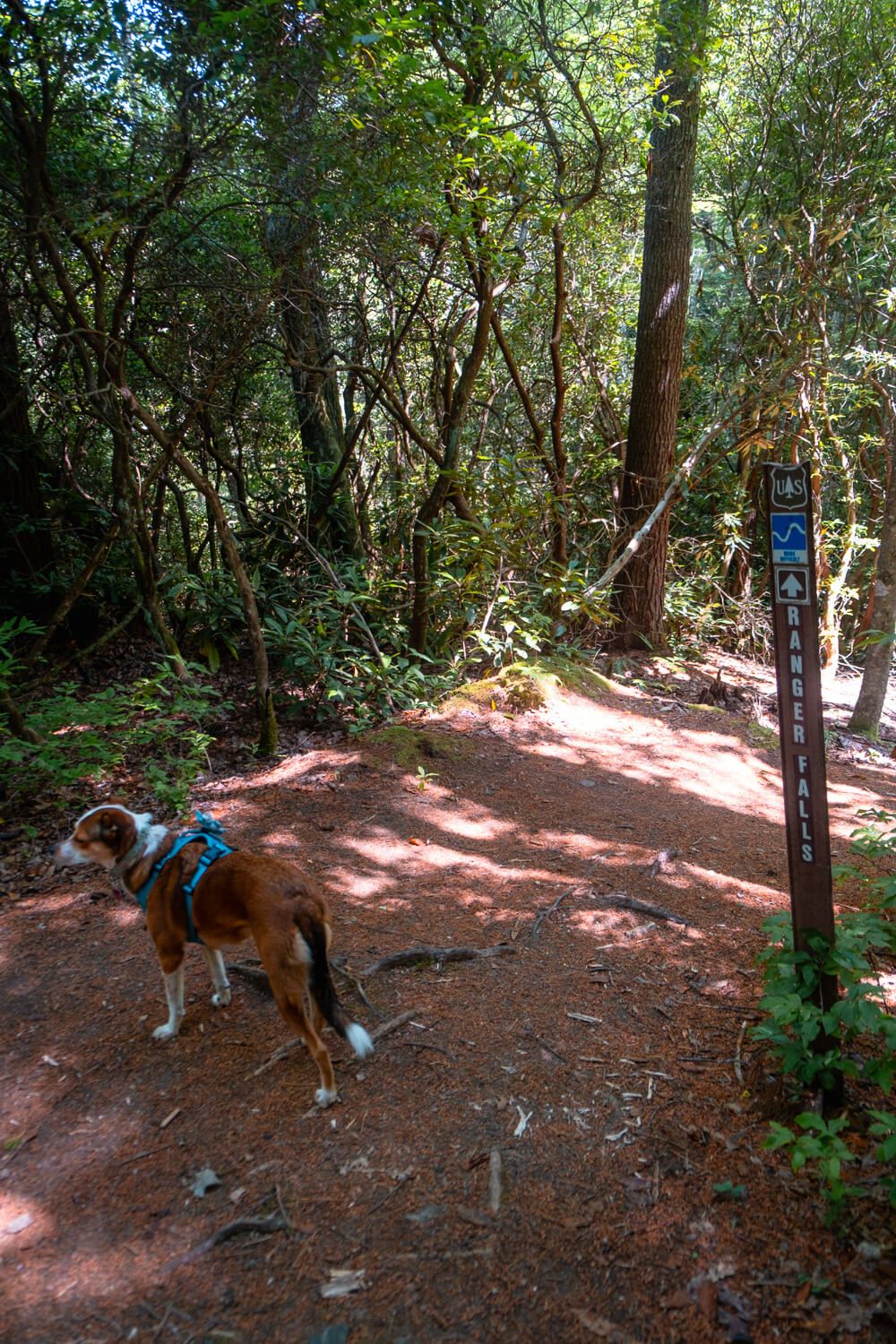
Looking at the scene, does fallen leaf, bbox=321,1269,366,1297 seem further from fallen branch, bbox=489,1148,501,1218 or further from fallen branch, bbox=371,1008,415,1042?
fallen branch, bbox=371,1008,415,1042

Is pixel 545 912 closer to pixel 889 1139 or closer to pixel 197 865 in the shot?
pixel 197 865

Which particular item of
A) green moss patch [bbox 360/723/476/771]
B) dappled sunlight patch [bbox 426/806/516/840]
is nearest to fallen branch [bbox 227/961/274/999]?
dappled sunlight patch [bbox 426/806/516/840]

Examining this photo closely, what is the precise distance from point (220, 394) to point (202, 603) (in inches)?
103

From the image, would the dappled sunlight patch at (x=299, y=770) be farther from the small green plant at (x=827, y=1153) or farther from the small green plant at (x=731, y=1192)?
the small green plant at (x=827, y=1153)

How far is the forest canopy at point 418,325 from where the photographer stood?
6074 millimetres

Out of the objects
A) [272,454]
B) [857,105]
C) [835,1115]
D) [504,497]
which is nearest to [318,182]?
[504,497]

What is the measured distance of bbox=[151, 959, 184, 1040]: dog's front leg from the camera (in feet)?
11.5

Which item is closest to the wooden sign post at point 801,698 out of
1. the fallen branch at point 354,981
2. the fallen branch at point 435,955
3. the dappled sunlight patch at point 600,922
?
the dappled sunlight patch at point 600,922

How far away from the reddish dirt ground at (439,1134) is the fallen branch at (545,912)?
0.03 meters

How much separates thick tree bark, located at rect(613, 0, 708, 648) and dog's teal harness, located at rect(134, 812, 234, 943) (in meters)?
8.26

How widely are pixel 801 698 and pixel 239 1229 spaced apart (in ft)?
8.44

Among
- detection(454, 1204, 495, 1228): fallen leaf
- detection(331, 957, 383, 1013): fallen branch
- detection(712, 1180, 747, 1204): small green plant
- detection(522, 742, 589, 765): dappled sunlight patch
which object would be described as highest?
detection(522, 742, 589, 765): dappled sunlight patch

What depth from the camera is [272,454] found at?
37.3 feet

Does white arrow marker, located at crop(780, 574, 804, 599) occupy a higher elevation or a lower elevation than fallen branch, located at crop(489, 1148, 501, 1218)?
higher
